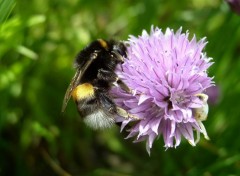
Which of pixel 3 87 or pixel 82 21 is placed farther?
pixel 82 21

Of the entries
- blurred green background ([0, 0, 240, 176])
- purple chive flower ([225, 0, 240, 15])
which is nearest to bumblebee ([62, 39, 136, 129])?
purple chive flower ([225, 0, 240, 15])

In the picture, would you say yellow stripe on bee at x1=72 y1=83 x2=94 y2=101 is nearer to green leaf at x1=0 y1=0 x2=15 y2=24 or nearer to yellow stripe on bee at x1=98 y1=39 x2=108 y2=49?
yellow stripe on bee at x1=98 y1=39 x2=108 y2=49

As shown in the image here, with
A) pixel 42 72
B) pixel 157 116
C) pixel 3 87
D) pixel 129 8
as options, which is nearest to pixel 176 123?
pixel 157 116

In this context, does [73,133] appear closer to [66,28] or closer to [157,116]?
[66,28]

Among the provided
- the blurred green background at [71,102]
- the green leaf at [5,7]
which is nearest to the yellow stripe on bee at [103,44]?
the green leaf at [5,7]

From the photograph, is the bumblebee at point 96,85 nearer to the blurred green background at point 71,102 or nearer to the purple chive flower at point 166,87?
the purple chive flower at point 166,87

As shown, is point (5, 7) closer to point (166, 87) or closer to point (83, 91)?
point (83, 91)

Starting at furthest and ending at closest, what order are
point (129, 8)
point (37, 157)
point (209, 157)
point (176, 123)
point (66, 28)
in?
1. point (129, 8)
2. point (66, 28)
3. point (37, 157)
4. point (209, 157)
5. point (176, 123)
